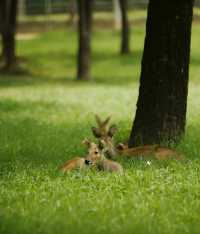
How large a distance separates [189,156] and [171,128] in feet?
3.03

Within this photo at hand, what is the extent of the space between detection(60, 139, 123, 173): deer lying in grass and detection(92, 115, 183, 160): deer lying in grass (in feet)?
2.16

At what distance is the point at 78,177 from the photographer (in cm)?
1010

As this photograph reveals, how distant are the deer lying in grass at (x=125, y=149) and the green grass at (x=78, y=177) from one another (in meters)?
0.24

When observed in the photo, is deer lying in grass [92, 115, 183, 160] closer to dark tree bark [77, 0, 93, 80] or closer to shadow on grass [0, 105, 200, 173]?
shadow on grass [0, 105, 200, 173]

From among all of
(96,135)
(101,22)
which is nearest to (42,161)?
(96,135)

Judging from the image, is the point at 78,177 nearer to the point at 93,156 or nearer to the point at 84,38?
the point at 93,156

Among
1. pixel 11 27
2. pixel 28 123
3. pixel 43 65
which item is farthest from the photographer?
pixel 43 65

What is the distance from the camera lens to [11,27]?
30.6 metres

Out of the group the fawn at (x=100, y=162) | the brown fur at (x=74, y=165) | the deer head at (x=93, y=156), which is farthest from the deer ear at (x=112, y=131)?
the brown fur at (x=74, y=165)

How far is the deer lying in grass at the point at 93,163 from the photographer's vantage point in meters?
10.5

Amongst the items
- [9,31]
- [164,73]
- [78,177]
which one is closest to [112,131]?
[164,73]

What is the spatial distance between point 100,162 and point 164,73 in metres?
2.30

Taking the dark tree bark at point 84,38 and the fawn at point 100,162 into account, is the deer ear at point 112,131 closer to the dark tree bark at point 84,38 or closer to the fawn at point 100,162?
the fawn at point 100,162

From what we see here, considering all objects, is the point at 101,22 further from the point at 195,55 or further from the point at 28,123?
the point at 28,123
